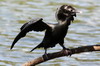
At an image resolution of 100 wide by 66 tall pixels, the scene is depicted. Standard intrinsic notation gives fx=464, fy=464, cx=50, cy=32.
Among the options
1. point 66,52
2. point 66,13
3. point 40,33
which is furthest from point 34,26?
point 40,33

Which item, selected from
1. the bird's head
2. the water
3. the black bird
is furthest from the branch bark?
the water

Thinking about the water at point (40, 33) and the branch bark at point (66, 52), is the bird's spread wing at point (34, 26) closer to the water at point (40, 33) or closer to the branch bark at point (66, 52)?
the branch bark at point (66, 52)

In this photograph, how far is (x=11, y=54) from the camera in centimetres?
1228

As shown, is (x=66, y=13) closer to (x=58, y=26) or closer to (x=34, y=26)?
(x=58, y=26)

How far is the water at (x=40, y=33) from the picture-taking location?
468 inches

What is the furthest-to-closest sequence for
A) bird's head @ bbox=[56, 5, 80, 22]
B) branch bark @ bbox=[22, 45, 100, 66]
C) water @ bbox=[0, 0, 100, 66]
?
water @ bbox=[0, 0, 100, 66] → bird's head @ bbox=[56, 5, 80, 22] → branch bark @ bbox=[22, 45, 100, 66]

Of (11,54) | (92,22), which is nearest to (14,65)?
(11,54)

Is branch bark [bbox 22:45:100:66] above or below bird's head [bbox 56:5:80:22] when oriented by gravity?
below

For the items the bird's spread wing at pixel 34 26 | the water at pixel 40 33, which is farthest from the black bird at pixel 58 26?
the water at pixel 40 33

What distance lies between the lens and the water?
11875 mm

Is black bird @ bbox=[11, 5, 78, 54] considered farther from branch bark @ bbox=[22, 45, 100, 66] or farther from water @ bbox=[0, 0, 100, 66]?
water @ bbox=[0, 0, 100, 66]

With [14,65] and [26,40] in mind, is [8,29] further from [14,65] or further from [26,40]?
[14,65]

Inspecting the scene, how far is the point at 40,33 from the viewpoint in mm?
14250

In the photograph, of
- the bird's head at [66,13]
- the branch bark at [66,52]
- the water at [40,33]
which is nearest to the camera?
the branch bark at [66,52]
